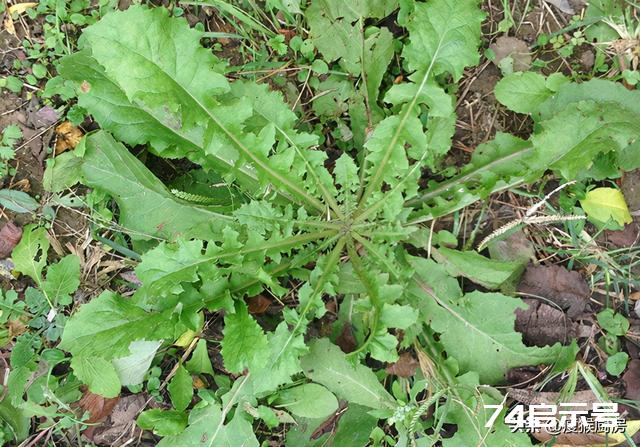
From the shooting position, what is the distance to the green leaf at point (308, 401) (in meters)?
2.73

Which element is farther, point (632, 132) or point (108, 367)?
point (108, 367)

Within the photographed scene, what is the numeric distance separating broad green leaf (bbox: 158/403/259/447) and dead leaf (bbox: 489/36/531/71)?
2109mm

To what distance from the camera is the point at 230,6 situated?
9.45 ft

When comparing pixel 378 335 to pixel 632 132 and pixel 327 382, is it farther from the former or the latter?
pixel 632 132

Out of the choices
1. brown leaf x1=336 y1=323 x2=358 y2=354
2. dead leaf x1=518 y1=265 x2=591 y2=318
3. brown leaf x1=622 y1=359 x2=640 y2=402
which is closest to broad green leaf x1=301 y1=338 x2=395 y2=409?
brown leaf x1=336 y1=323 x2=358 y2=354

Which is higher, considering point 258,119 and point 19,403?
point 258,119

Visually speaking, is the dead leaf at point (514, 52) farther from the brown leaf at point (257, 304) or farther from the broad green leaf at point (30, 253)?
the broad green leaf at point (30, 253)

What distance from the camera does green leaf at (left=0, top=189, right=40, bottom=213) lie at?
2.98 meters

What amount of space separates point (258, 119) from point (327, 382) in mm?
1222

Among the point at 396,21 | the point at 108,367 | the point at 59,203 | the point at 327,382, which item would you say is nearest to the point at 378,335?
the point at 327,382

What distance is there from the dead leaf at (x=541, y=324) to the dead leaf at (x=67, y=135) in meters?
2.31

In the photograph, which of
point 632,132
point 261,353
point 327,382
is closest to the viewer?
point 261,353

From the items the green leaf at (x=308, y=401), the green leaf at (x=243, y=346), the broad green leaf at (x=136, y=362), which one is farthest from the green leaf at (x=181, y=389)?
the green leaf at (x=243, y=346)

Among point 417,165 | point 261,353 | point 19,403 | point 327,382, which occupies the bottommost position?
point 19,403
